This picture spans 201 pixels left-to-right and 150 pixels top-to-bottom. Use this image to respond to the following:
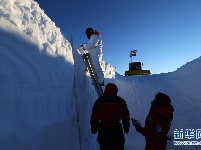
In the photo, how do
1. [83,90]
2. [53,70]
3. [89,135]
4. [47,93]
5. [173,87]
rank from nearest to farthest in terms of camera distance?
[47,93] < [53,70] < [89,135] < [83,90] < [173,87]

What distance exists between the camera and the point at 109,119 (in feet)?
14.4

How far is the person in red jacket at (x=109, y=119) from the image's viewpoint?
4395 mm

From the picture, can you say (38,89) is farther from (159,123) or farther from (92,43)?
(92,43)

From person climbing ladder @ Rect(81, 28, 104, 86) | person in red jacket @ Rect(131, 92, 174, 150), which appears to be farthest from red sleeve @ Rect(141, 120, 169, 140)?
person climbing ladder @ Rect(81, 28, 104, 86)

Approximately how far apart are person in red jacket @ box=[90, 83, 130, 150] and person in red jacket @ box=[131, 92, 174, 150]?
1.79 ft

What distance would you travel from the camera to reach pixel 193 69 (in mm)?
15602

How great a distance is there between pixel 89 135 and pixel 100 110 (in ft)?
9.49

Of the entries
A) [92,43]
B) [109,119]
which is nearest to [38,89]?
[109,119]

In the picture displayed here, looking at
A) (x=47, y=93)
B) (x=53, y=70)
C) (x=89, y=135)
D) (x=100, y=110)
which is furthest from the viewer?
(x=89, y=135)

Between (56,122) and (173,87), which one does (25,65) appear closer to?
(56,122)

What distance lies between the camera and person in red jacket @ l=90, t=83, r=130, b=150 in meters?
4.39

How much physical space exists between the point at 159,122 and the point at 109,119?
89 cm

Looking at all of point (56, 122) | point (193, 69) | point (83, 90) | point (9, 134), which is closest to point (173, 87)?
point (193, 69)

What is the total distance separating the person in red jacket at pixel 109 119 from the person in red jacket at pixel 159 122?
0.55 metres
